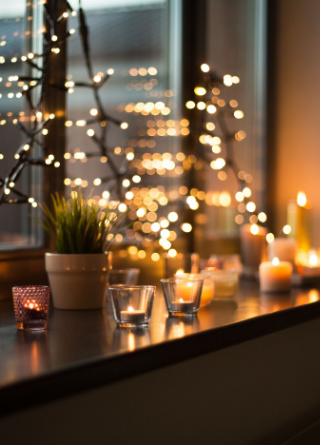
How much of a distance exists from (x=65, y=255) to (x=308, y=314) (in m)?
0.66

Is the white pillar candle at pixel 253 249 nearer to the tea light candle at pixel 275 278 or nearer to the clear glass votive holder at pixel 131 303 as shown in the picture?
the tea light candle at pixel 275 278

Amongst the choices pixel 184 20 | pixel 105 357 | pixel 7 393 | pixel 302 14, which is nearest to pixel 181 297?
pixel 105 357

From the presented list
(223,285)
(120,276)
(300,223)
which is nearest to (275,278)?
(223,285)

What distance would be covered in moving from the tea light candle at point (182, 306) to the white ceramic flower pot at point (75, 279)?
209mm

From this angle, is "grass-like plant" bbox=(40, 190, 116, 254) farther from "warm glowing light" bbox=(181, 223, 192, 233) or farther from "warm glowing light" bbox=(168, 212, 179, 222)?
"warm glowing light" bbox=(181, 223, 192, 233)

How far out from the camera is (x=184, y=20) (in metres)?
2.75

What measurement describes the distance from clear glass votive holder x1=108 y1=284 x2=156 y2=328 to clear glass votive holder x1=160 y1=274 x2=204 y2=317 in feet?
0.42

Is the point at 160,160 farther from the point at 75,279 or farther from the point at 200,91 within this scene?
the point at 75,279

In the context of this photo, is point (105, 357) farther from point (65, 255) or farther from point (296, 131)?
point (296, 131)

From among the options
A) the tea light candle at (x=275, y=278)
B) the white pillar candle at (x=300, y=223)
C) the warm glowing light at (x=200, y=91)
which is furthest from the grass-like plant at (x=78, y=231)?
the white pillar candle at (x=300, y=223)

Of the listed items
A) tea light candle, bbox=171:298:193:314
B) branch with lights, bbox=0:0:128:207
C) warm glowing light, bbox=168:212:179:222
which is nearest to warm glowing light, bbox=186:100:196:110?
warm glowing light, bbox=168:212:179:222

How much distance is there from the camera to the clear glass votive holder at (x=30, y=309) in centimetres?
138

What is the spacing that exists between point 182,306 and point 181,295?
1.3 inches

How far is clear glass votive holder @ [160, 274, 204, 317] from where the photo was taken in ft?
5.23
